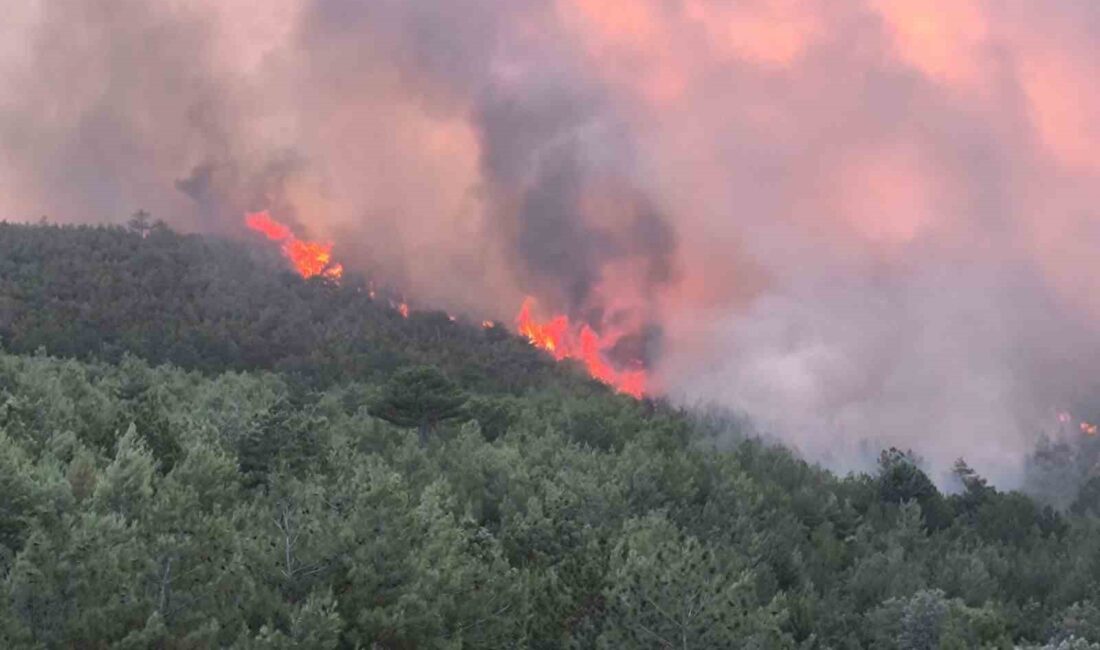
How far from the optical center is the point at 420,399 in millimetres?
74625

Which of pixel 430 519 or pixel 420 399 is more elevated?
pixel 420 399

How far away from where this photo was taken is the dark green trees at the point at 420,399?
74.6 metres

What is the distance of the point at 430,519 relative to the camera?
109 feet

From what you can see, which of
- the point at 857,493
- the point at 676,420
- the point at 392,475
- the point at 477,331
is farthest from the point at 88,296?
the point at 392,475

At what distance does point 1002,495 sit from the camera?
292 ft

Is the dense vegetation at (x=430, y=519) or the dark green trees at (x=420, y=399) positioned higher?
the dark green trees at (x=420, y=399)

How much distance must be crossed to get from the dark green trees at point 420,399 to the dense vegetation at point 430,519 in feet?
0.54

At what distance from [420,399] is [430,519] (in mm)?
41743

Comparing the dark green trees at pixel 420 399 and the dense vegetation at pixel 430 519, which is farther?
the dark green trees at pixel 420 399

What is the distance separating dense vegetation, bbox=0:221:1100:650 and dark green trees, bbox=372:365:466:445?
0.54ft

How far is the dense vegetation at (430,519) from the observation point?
2534 cm

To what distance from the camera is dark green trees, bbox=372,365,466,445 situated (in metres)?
74.6

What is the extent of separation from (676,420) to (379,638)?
288ft

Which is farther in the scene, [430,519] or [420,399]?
[420,399]
